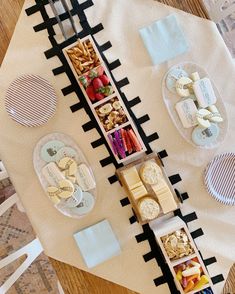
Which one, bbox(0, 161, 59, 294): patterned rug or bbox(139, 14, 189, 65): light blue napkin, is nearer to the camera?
bbox(139, 14, 189, 65): light blue napkin

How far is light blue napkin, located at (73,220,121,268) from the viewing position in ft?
4.72

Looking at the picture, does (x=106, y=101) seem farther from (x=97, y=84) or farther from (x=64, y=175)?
(x=64, y=175)

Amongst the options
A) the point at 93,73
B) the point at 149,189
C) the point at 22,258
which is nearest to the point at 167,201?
the point at 149,189

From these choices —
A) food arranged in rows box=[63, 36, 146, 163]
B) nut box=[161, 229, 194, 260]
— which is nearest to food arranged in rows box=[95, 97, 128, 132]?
food arranged in rows box=[63, 36, 146, 163]

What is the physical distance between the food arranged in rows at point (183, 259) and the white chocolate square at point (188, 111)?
27 cm

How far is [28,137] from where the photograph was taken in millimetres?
1434

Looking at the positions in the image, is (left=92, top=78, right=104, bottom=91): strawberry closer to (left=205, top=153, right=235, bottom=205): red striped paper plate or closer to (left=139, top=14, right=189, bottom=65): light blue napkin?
(left=139, top=14, right=189, bottom=65): light blue napkin

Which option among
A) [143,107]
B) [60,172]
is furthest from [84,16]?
[60,172]

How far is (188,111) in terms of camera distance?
1407 millimetres

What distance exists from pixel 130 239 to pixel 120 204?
0.10 metres

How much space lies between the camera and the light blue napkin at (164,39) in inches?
55.8

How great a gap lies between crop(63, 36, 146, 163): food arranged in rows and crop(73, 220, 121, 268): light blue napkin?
0.21 meters

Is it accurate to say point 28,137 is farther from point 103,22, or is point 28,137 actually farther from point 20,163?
point 103,22

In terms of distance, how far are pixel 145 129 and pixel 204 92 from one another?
7.4 inches
